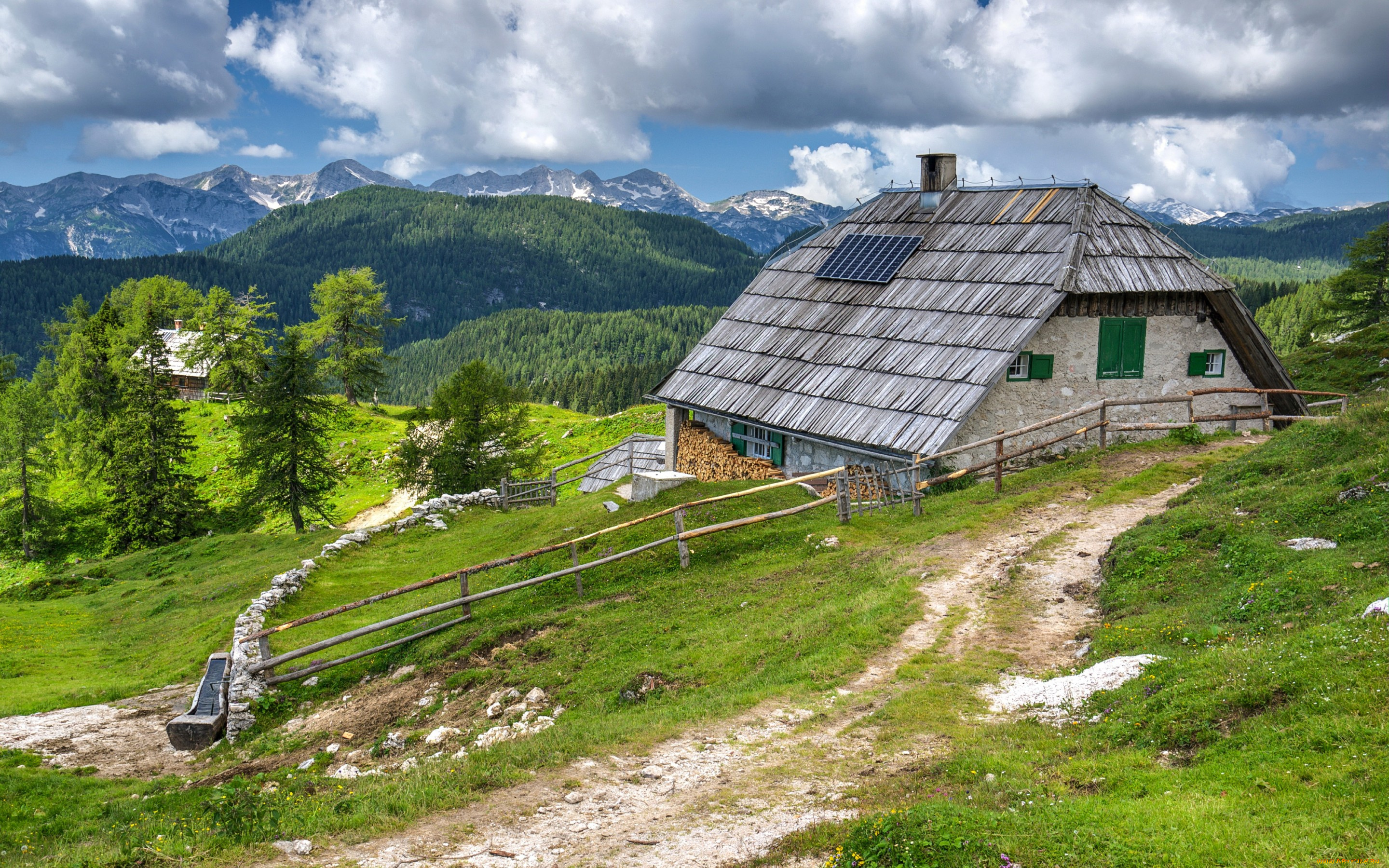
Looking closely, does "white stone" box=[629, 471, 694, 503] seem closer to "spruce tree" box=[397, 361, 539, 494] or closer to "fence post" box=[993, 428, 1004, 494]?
"fence post" box=[993, 428, 1004, 494]

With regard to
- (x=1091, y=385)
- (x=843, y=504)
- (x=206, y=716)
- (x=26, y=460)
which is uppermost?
(x=1091, y=385)

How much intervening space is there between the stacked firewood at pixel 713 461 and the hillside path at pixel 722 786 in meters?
14.4

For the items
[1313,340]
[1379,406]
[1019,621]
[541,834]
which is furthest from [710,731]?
[1313,340]

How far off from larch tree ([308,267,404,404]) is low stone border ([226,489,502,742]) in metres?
41.3

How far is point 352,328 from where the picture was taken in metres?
74.4

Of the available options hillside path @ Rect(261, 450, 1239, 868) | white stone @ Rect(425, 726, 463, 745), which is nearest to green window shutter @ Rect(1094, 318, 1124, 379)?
hillside path @ Rect(261, 450, 1239, 868)

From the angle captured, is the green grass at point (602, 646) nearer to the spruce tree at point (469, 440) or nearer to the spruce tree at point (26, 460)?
the spruce tree at point (469, 440)

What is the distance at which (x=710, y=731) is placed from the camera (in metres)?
11.0

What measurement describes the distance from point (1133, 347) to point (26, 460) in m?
57.7

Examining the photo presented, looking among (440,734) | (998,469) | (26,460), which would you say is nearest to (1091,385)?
(998,469)

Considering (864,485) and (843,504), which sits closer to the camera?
(843,504)

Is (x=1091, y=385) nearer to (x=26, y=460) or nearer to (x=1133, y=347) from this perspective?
(x=1133, y=347)

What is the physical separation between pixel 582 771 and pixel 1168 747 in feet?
19.8

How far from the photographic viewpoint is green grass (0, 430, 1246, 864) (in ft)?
34.4
